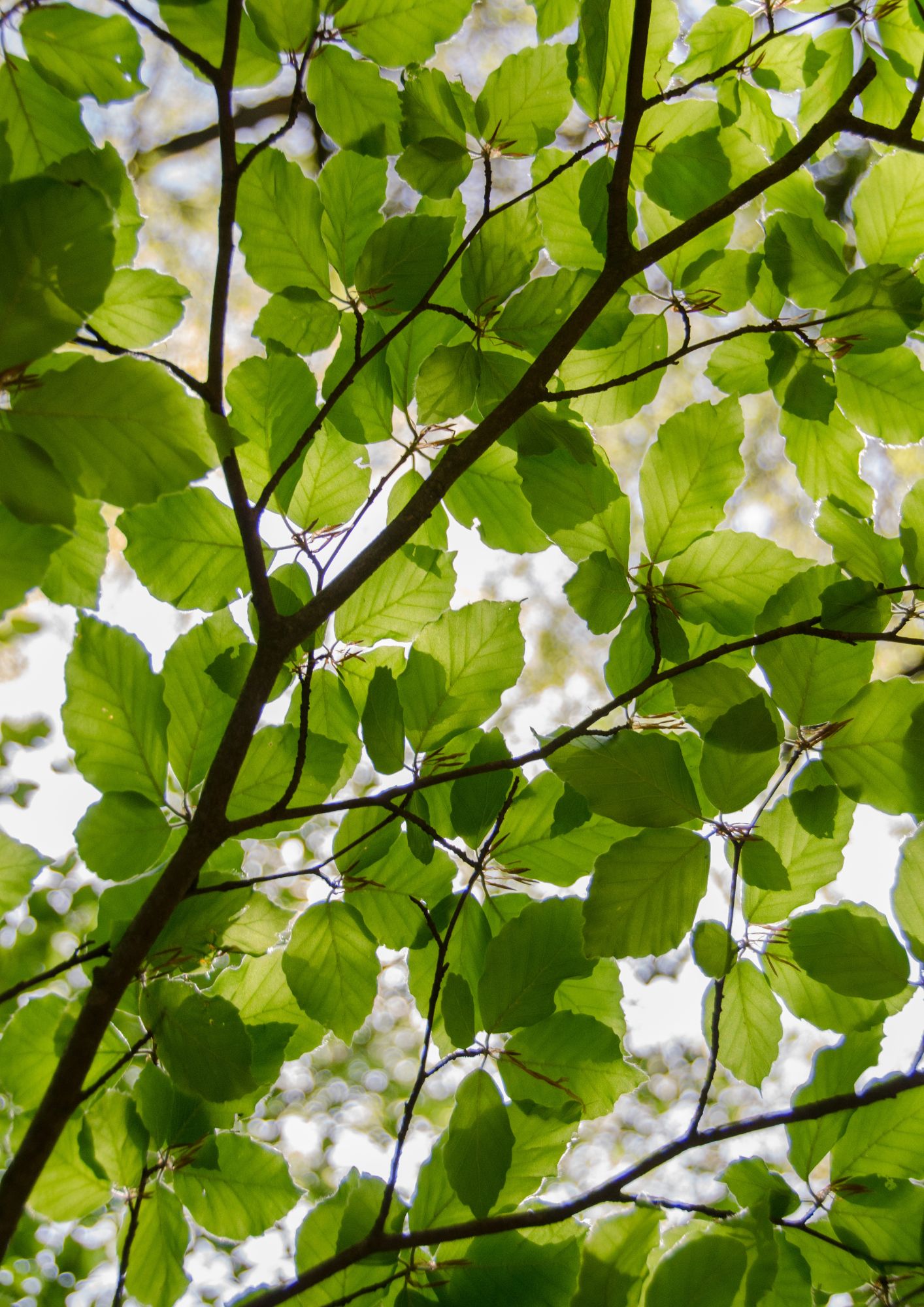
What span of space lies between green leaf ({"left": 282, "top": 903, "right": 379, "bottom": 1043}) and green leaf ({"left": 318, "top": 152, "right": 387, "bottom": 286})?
20.1 inches

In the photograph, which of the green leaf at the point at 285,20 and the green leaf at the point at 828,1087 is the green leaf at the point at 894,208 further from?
the green leaf at the point at 828,1087

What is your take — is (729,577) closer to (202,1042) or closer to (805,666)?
(805,666)

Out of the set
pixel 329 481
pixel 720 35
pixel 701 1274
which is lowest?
pixel 701 1274

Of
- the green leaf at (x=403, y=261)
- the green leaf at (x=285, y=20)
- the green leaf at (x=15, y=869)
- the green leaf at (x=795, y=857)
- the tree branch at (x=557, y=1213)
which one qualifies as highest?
the green leaf at (x=285, y=20)

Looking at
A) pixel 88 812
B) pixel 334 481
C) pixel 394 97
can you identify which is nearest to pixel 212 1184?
pixel 88 812

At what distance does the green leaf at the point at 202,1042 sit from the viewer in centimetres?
58

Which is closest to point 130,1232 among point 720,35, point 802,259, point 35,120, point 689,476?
point 689,476

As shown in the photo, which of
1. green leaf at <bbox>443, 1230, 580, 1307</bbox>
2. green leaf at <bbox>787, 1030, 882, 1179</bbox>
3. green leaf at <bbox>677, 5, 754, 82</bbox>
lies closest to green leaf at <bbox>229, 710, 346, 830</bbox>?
green leaf at <bbox>443, 1230, 580, 1307</bbox>

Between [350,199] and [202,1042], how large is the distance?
640mm

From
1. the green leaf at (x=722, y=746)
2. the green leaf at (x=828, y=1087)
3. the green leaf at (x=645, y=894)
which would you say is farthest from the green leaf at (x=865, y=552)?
the green leaf at (x=828, y=1087)

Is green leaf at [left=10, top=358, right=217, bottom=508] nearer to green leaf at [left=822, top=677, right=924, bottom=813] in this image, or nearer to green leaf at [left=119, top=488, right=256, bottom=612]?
green leaf at [left=119, top=488, right=256, bottom=612]

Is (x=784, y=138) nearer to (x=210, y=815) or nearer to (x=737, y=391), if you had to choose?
(x=737, y=391)

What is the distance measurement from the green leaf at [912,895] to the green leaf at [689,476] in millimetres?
283

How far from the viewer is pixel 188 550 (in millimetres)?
737
